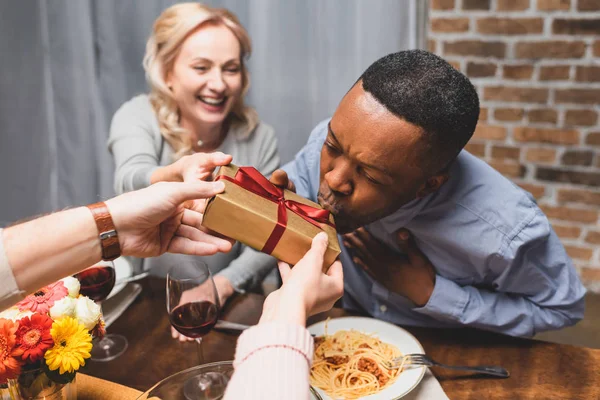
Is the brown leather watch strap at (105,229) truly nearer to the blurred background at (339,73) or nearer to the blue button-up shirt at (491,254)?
the blue button-up shirt at (491,254)

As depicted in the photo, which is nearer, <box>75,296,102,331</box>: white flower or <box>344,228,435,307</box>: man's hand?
<box>75,296,102,331</box>: white flower

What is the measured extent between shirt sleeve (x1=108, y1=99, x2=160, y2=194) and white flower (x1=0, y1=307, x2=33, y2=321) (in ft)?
3.04

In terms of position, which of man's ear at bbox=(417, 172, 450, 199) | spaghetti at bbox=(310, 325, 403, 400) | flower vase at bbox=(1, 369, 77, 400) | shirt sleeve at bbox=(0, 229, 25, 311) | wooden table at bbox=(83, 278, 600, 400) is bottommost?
wooden table at bbox=(83, 278, 600, 400)

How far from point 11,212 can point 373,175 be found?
8.32ft

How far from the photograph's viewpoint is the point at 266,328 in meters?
0.79

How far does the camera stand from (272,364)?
753 millimetres

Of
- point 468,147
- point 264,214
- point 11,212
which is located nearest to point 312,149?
point 264,214

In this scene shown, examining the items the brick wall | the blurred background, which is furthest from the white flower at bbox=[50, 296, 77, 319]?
the brick wall

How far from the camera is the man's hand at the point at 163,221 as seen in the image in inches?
42.8

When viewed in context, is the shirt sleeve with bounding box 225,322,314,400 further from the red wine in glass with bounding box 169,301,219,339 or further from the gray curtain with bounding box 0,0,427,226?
the gray curtain with bounding box 0,0,427,226

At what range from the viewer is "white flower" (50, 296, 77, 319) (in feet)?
3.10

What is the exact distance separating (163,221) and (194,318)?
258 mm

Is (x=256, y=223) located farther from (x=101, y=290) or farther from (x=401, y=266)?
(x=401, y=266)

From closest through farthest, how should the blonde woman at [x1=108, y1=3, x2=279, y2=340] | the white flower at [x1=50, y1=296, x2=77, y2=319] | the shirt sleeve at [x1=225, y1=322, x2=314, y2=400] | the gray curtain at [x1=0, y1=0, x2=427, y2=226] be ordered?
the shirt sleeve at [x1=225, y1=322, x2=314, y2=400] → the white flower at [x1=50, y1=296, x2=77, y2=319] → the blonde woman at [x1=108, y1=3, x2=279, y2=340] → the gray curtain at [x1=0, y1=0, x2=427, y2=226]
